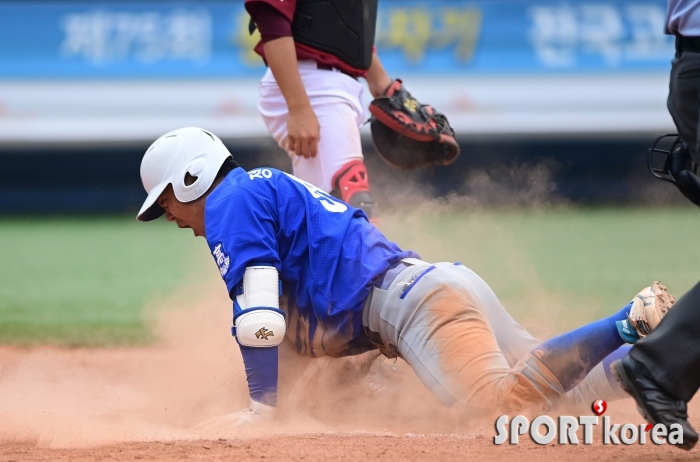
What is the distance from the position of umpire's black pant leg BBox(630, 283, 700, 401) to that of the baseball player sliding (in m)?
0.65

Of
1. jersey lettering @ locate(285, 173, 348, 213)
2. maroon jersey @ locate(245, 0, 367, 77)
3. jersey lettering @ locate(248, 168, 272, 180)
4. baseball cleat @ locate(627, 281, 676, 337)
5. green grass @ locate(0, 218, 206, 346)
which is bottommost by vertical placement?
green grass @ locate(0, 218, 206, 346)

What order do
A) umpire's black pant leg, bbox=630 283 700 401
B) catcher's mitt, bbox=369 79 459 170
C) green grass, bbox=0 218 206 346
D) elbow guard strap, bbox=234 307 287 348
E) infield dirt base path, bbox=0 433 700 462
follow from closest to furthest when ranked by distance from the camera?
umpire's black pant leg, bbox=630 283 700 401 → infield dirt base path, bbox=0 433 700 462 → elbow guard strap, bbox=234 307 287 348 → catcher's mitt, bbox=369 79 459 170 → green grass, bbox=0 218 206 346

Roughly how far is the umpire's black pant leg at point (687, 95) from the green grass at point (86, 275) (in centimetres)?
378

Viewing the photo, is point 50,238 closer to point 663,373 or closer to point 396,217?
point 396,217

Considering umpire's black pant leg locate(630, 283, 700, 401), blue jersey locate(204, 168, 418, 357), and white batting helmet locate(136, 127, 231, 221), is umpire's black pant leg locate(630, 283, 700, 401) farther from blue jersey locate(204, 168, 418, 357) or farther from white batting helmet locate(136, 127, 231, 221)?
white batting helmet locate(136, 127, 231, 221)

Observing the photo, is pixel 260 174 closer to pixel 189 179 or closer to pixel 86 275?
pixel 189 179

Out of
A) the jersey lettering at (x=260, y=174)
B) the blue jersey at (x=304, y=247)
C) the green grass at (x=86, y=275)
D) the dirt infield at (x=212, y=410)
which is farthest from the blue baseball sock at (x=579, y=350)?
the green grass at (x=86, y=275)

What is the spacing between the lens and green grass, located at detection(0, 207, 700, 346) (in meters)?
6.21

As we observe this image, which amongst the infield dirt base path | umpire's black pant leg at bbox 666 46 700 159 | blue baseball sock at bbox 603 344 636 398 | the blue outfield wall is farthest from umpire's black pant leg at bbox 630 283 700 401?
the blue outfield wall

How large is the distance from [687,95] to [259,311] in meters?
1.64

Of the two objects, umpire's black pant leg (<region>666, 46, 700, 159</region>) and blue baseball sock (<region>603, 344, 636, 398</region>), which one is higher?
umpire's black pant leg (<region>666, 46, 700, 159</region>)

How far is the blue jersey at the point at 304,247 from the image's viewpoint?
11.7 ft

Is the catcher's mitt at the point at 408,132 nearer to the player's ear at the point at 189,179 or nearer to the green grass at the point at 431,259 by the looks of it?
the green grass at the point at 431,259

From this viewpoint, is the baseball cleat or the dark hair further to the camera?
the dark hair
